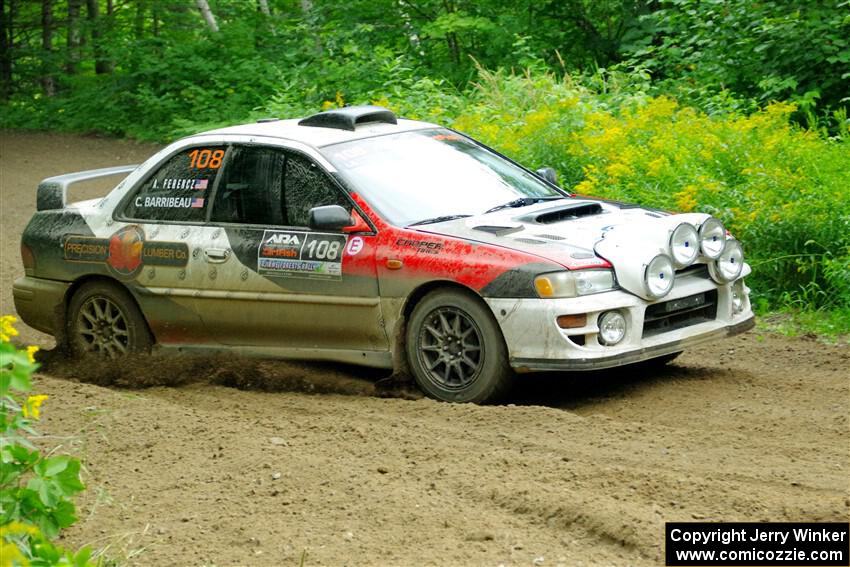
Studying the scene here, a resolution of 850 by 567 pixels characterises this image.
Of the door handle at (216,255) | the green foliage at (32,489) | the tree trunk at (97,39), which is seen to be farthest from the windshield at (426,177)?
the tree trunk at (97,39)

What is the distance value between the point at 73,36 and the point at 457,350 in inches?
822

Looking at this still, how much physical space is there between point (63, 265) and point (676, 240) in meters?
4.08

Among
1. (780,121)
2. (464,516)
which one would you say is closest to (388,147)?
(464,516)

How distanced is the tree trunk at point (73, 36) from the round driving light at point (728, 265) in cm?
1907

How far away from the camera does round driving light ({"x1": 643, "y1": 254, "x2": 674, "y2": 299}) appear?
21.5 ft

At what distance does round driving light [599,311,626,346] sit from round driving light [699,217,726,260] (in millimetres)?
752

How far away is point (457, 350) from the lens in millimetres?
6770

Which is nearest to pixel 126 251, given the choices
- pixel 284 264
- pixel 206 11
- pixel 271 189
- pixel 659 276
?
pixel 271 189

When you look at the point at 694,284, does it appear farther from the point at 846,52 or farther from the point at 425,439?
the point at 846,52

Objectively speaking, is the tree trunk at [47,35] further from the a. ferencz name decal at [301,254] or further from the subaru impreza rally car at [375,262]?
the a. ferencz name decal at [301,254]

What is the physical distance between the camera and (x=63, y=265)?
8359 millimetres

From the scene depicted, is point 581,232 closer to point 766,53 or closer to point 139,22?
point 766,53

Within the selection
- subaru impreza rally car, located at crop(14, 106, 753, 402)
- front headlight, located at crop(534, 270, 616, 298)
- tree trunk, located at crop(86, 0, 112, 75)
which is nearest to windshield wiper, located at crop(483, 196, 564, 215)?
subaru impreza rally car, located at crop(14, 106, 753, 402)

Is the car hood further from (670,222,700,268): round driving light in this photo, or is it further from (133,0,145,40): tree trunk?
(133,0,145,40): tree trunk
